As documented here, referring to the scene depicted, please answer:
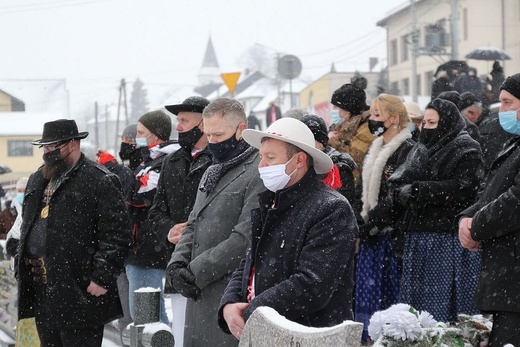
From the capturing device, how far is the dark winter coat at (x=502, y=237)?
4.80m

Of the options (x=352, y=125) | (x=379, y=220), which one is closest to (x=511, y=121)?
(x=379, y=220)

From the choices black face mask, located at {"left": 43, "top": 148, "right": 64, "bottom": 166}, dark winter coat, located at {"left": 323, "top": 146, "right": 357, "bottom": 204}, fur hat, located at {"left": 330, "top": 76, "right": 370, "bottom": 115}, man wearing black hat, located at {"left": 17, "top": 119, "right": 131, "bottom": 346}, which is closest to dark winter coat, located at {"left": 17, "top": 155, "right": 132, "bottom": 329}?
man wearing black hat, located at {"left": 17, "top": 119, "right": 131, "bottom": 346}

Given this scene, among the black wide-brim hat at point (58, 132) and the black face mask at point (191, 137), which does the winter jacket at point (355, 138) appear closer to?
the black face mask at point (191, 137)

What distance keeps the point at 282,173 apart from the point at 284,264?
1.41ft

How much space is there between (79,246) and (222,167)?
143 cm

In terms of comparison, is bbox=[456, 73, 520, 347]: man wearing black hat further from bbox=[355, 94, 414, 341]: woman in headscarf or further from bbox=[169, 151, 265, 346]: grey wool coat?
bbox=[355, 94, 414, 341]: woman in headscarf

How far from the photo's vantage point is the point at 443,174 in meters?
7.09

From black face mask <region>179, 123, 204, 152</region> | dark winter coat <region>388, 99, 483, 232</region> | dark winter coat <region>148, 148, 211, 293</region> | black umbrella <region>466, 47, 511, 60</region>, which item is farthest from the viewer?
black umbrella <region>466, 47, 511, 60</region>

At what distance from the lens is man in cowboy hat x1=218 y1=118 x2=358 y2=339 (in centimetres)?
410

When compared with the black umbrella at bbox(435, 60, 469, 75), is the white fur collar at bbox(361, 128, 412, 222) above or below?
below

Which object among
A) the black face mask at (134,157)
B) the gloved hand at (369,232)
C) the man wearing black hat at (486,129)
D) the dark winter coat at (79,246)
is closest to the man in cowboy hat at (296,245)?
the dark winter coat at (79,246)

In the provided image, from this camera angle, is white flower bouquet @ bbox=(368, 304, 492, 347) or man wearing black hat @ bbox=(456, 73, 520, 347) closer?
white flower bouquet @ bbox=(368, 304, 492, 347)

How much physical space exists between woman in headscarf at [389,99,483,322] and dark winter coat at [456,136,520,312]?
1883 millimetres

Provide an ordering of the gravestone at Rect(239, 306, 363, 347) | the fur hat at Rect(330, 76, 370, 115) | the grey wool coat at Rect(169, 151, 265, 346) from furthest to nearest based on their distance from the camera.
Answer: the fur hat at Rect(330, 76, 370, 115) < the grey wool coat at Rect(169, 151, 265, 346) < the gravestone at Rect(239, 306, 363, 347)
